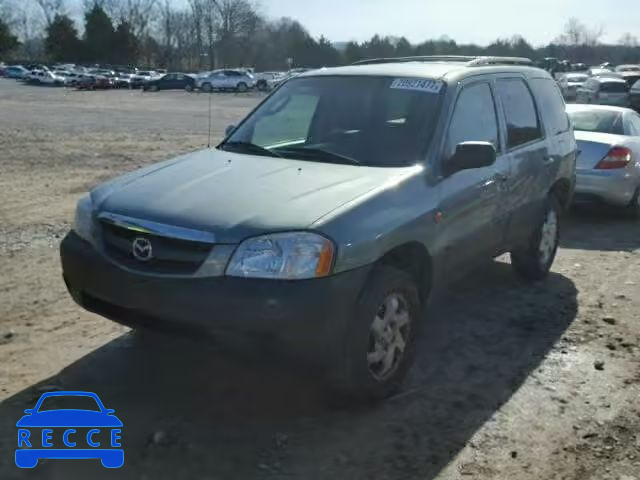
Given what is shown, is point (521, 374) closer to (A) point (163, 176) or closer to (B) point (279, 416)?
(B) point (279, 416)

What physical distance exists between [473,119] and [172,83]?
5754 cm

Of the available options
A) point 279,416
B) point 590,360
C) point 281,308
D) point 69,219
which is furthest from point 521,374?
point 69,219

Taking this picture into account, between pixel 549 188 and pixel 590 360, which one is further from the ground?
pixel 549 188

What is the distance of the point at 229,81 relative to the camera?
5712cm

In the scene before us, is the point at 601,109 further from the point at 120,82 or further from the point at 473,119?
the point at 120,82

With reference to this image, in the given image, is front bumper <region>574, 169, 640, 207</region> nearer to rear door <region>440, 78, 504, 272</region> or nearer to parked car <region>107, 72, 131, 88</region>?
rear door <region>440, 78, 504, 272</region>

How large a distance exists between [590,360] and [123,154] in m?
12.0

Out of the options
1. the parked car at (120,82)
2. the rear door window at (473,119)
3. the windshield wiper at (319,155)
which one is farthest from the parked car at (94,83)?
the windshield wiper at (319,155)

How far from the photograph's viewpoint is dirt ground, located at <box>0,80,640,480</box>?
11.5ft

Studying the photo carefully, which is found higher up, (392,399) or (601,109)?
(601,109)

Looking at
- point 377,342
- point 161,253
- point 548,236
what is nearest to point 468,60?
point 548,236

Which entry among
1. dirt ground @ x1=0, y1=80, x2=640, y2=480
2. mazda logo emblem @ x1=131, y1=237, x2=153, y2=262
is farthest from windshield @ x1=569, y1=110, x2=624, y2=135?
mazda logo emblem @ x1=131, y1=237, x2=153, y2=262

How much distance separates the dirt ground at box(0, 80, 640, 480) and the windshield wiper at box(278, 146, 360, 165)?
1387 mm

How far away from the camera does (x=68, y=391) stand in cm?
412
